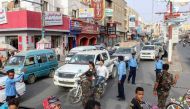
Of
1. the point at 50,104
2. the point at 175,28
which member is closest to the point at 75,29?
the point at 175,28

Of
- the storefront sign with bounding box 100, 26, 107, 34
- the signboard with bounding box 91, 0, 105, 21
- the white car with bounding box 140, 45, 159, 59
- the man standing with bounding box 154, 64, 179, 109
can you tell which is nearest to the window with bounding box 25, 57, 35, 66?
the man standing with bounding box 154, 64, 179, 109

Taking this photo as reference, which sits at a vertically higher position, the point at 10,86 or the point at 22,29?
the point at 22,29

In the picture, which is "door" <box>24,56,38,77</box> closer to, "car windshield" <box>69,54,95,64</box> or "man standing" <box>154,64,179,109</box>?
"car windshield" <box>69,54,95,64</box>

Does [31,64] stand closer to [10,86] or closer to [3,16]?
[10,86]

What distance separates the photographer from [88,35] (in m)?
42.9

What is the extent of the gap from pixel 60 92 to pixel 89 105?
26.9ft

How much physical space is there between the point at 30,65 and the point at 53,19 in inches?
639

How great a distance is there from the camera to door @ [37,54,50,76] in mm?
15896

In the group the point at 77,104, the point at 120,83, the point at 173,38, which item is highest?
the point at 173,38

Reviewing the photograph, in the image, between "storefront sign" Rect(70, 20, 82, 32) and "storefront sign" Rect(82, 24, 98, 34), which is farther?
"storefront sign" Rect(82, 24, 98, 34)

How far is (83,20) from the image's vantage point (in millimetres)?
39500

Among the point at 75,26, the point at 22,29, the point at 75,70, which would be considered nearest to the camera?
the point at 75,70

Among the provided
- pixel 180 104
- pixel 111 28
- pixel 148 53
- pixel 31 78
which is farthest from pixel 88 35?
pixel 180 104

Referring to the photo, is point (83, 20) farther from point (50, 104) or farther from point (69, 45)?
point (50, 104)
